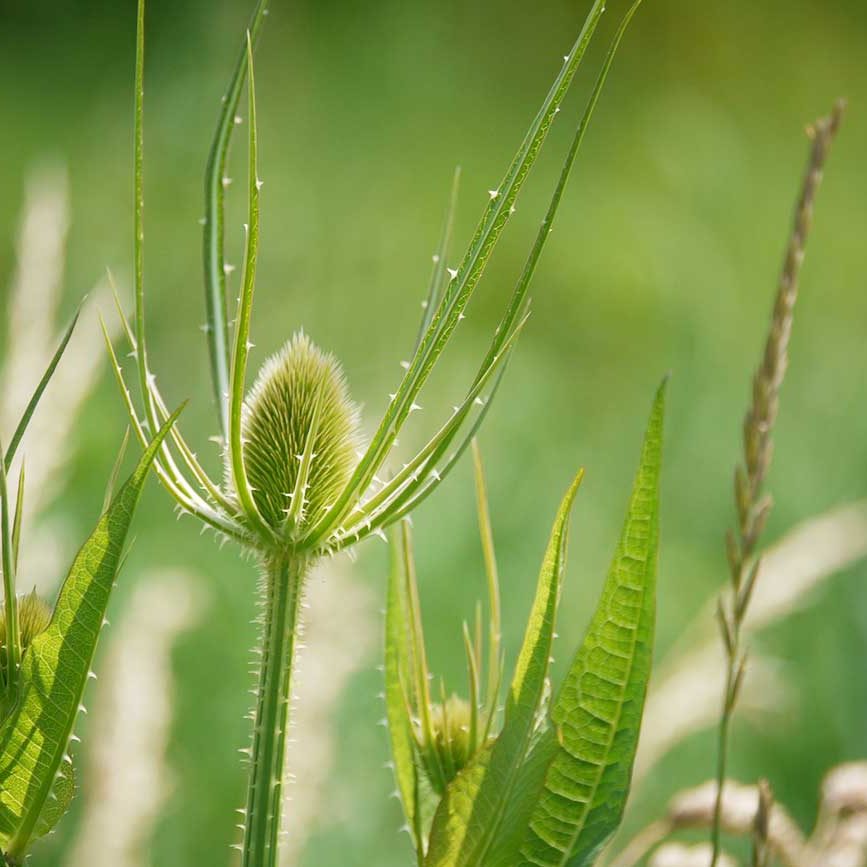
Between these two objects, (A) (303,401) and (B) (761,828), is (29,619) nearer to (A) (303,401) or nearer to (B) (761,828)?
(A) (303,401)

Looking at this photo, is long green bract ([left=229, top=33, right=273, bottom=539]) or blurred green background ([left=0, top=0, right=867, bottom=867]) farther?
blurred green background ([left=0, top=0, right=867, bottom=867])

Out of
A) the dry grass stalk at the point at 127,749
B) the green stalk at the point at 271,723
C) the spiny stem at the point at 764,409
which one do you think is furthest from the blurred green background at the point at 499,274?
the green stalk at the point at 271,723

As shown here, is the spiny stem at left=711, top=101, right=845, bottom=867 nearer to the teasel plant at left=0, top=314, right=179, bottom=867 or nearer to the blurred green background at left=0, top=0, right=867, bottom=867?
the teasel plant at left=0, top=314, right=179, bottom=867

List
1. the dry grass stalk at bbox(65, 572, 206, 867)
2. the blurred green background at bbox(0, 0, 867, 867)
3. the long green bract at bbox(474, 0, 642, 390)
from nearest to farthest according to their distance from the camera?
the long green bract at bbox(474, 0, 642, 390)
the dry grass stalk at bbox(65, 572, 206, 867)
the blurred green background at bbox(0, 0, 867, 867)

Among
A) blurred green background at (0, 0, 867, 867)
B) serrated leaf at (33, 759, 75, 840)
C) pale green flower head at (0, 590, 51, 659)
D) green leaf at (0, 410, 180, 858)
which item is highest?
blurred green background at (0, 0, 867, 867)

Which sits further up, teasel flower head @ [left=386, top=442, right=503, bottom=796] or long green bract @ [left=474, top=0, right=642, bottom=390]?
long green bract @ [left=474, top=0, right=642, bottom=390]

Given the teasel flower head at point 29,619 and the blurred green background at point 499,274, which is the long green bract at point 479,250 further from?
the blurred green background at point 499,274

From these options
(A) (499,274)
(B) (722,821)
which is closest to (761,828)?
(B) (722,821)

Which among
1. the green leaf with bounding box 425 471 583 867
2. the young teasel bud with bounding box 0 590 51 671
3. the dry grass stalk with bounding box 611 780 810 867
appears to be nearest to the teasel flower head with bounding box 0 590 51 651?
the young teasel bud with bounding box 0 590 51 671
